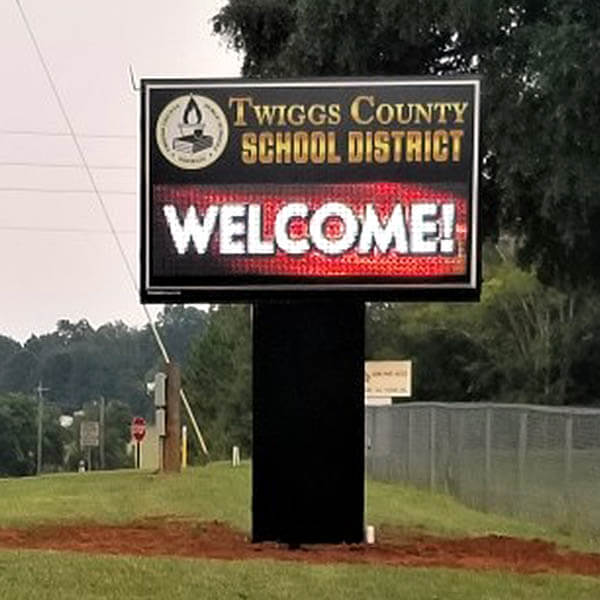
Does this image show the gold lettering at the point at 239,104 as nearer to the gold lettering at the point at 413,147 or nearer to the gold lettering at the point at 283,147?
the gold lettering at the point at 283,147

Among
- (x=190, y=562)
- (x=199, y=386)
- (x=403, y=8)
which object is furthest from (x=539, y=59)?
(x=199, y=386)

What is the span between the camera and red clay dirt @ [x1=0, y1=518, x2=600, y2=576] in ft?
48.6

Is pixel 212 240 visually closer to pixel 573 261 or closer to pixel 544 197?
pixel 544 197

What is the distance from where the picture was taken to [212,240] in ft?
51.6

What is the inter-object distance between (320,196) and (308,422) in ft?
7.84

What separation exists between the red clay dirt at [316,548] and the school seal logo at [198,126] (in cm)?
373

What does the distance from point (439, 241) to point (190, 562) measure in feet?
13.2

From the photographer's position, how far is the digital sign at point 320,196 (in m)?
15.6

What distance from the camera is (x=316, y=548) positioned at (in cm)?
1611

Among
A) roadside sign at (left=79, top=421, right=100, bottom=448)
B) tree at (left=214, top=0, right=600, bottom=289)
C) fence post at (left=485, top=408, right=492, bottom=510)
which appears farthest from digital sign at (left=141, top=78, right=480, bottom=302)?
roadside sign at (left=79, top=421, right=100, bottom=448)

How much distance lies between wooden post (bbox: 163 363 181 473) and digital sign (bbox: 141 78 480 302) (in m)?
16.9

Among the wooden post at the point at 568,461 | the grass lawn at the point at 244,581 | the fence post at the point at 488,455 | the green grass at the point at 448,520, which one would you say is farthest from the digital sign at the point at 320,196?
the fence post at the point at 488,455

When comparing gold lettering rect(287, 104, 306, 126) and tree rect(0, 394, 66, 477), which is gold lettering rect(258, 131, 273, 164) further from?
tree rect(0, 394, 66, 477)

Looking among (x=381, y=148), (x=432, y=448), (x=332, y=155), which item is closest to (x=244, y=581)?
(x=332, y=155)
